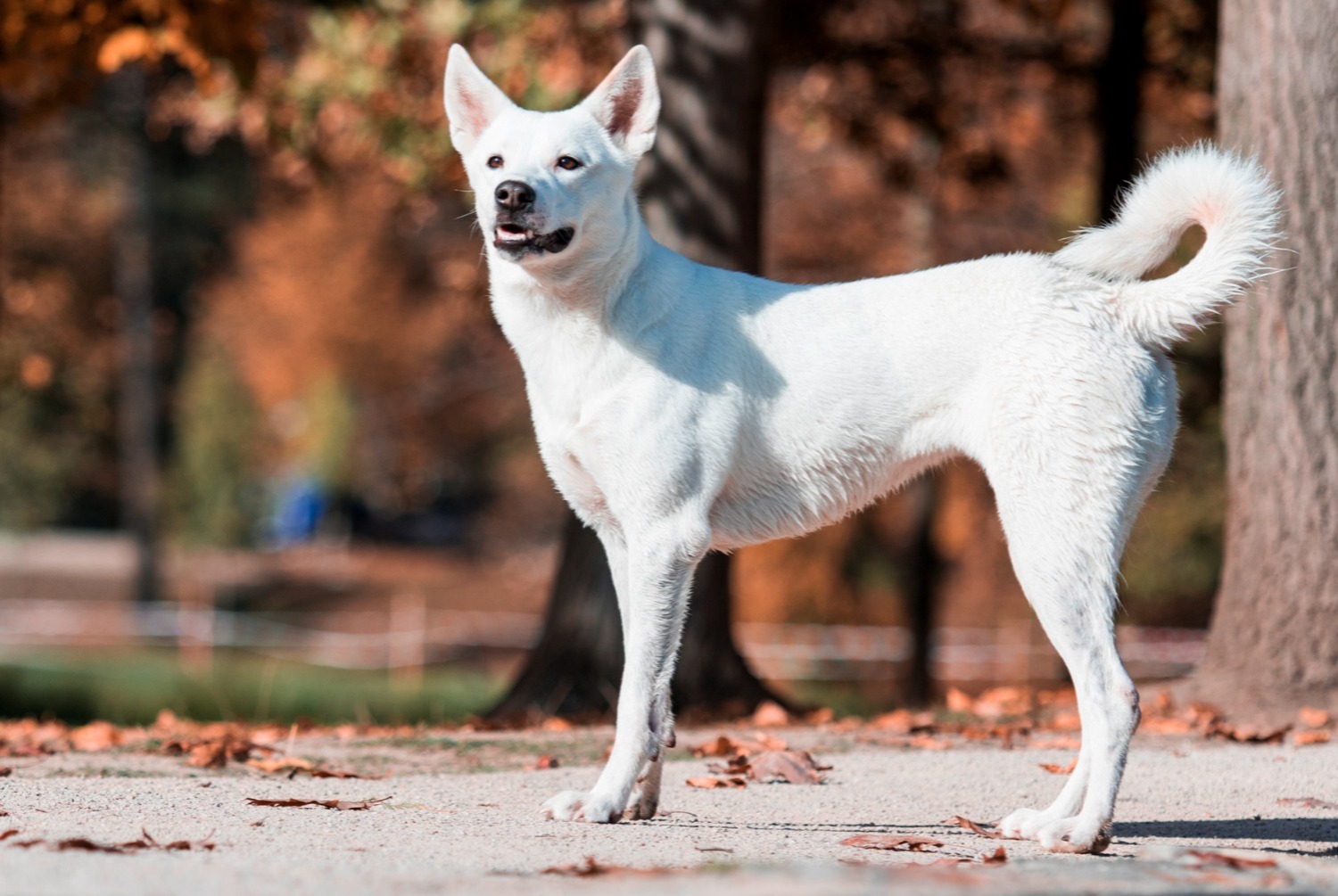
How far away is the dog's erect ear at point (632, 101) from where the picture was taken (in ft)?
16.1

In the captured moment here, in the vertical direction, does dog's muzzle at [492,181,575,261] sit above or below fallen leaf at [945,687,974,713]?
above

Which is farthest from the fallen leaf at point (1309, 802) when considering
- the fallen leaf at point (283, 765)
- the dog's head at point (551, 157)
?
the fallen leaf at point (283, 765)

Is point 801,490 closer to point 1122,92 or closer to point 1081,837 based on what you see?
point 1081,837

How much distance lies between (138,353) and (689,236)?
28007 mm

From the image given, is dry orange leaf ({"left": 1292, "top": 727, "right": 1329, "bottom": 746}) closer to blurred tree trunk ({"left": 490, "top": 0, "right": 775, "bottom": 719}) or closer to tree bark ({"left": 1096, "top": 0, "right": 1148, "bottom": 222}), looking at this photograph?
blurred tree trunk ({"left": 490, "top": 0, "right": 775, "bottom": 719})

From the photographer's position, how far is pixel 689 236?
8297mm

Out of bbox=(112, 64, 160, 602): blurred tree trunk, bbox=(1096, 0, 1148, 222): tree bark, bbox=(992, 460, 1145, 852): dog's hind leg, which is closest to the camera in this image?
bbox=(992, 460, 1145, 852): dog's hind leg

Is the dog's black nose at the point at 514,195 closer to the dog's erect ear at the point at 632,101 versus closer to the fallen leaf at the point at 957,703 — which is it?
the dog's erect ear at the point at 632,101

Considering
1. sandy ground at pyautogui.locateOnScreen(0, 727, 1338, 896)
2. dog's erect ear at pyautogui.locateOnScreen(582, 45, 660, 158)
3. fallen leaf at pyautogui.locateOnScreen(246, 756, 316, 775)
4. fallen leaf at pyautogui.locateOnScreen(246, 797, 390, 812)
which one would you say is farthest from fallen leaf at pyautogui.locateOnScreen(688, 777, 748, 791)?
dog's erect ear at pyautogui.locateOnScreen(582, 45, 660, 158)

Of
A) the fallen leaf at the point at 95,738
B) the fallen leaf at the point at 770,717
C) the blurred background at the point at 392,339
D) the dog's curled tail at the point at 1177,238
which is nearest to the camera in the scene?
the dog's curled tail at the point at 1177,238

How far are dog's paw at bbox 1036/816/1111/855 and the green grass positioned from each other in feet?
14.5

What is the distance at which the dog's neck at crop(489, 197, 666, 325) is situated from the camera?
187 inches

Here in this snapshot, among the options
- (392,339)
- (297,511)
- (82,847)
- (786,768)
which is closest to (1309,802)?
(786,768)

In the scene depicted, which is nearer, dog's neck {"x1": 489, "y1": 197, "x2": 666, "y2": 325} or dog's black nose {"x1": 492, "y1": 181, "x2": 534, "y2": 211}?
dog's black nose {"x1": 492, "y1": 181, "x2": 534, "y2": 211}
